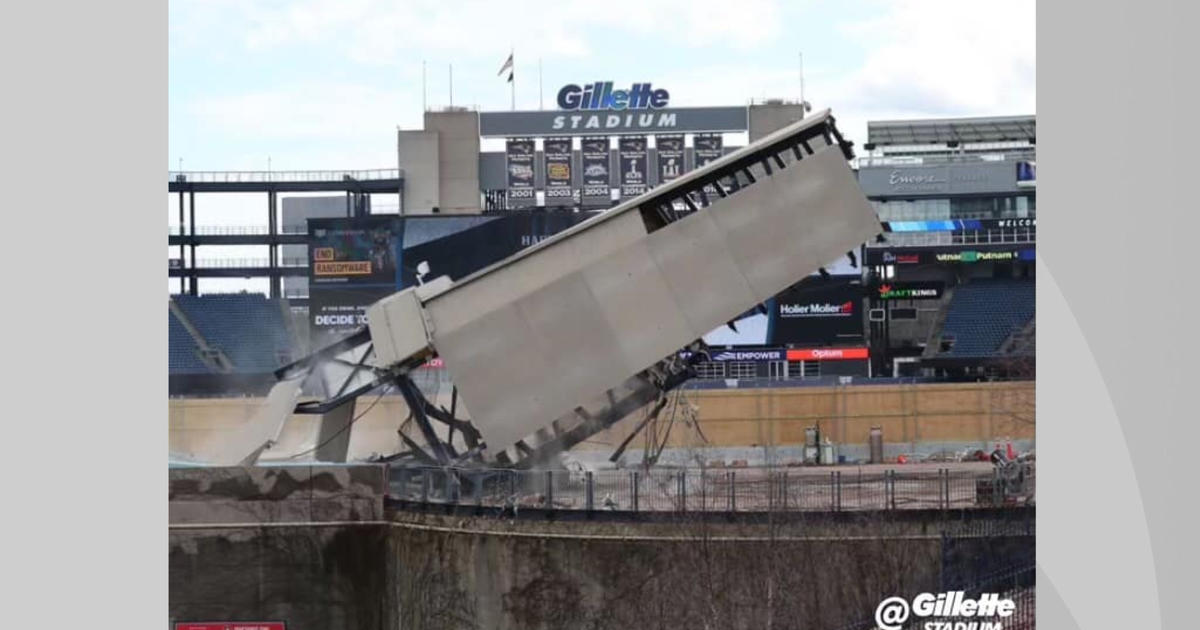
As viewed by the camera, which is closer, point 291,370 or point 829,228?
point 829,228

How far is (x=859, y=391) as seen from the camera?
1956 inches

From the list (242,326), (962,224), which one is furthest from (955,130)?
(242,326)

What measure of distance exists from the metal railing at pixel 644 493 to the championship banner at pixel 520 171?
1832 inches

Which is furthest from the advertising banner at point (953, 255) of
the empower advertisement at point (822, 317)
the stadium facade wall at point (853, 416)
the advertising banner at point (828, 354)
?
the stadium facade wall at point (853, 416)

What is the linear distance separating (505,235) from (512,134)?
4.47 meters

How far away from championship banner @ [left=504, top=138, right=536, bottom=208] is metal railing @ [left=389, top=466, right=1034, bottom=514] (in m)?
46.5

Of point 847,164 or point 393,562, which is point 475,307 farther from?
point 847,164

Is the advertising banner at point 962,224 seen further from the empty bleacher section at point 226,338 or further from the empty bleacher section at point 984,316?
the empty bleacher section at point 226,338

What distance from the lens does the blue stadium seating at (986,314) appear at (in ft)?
219

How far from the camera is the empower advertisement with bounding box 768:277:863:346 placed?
67312 millimetres

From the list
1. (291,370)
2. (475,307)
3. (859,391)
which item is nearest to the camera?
(475,307)

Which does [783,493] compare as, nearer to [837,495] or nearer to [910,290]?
[837,495]

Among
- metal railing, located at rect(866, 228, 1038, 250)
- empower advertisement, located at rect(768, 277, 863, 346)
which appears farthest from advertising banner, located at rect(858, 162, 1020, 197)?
empower advertisement, located at rect(768, 277, 863, 346)

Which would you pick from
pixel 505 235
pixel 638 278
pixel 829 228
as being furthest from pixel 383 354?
pixel 505 235
